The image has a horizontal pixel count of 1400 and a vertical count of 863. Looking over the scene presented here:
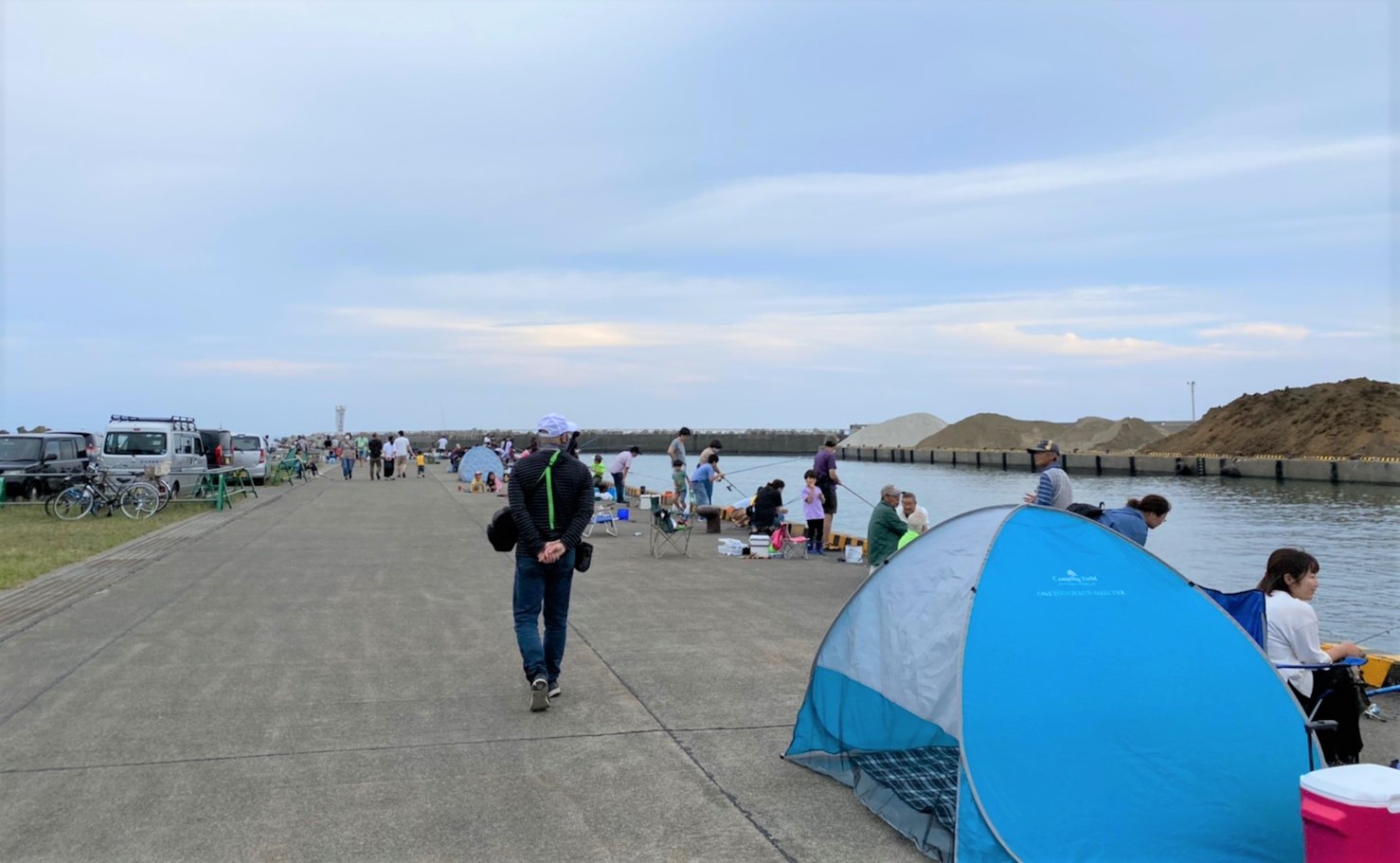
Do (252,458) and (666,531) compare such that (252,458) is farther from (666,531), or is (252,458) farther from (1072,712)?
(1072,712)

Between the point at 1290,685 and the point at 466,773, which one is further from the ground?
the point at 1290,685

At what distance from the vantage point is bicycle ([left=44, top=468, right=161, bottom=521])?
20641 millimetres

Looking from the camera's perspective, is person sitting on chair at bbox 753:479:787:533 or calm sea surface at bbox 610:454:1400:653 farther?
calm sea surface at bbox 610:454:1400:653

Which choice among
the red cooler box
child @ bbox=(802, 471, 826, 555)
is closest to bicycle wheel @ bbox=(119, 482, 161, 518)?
child @ bbox=(802, 471, 826, 555)

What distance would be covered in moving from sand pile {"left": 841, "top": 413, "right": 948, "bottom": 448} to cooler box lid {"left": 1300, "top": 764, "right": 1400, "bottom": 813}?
11426cm

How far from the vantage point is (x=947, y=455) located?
98250 mm

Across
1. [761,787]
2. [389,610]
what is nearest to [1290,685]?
[761,787]

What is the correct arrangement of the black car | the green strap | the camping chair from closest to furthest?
1. the green strap
2. the camping chair
3. the black car

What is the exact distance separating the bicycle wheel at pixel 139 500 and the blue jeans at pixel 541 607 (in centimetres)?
1750

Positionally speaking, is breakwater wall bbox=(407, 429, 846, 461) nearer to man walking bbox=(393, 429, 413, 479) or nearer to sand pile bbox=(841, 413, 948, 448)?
sand pile bbox=(841, 413, 948, 448)

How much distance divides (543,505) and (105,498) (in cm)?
1811

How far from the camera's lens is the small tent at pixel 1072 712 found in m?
4.37

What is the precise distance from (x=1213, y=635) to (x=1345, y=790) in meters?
1.10

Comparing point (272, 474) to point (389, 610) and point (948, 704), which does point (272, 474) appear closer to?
point (389, 610)
